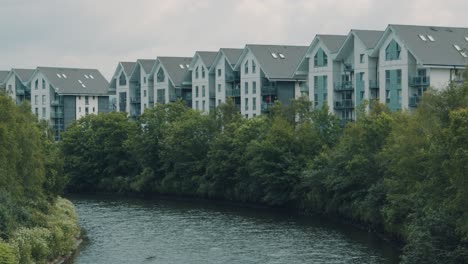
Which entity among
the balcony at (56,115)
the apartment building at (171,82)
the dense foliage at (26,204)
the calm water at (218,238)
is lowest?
the calm water at (218,238)

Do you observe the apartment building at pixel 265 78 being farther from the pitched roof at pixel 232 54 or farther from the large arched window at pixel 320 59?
the large arched window at pixel 320 59

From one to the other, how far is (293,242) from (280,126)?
23.3m

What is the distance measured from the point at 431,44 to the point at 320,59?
1342cm

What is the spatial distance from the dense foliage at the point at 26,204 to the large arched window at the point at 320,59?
37.7 metres

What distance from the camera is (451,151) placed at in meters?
45.8

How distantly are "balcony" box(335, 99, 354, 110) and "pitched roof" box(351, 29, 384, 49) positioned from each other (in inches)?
247

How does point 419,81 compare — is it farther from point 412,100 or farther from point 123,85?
point 123,85

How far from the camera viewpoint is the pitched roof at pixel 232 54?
11712 centimetres

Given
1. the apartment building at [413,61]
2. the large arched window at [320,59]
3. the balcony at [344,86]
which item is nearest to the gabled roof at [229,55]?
the large arched window at [320,59]

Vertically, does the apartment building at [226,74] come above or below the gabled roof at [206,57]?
below

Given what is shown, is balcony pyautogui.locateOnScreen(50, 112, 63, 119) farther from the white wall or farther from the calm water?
the calm water

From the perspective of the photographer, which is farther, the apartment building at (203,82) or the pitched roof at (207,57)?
the pitched roof at (207,57)

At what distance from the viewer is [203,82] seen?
121 meters

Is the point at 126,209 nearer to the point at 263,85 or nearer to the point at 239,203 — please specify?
the point at 239,203
